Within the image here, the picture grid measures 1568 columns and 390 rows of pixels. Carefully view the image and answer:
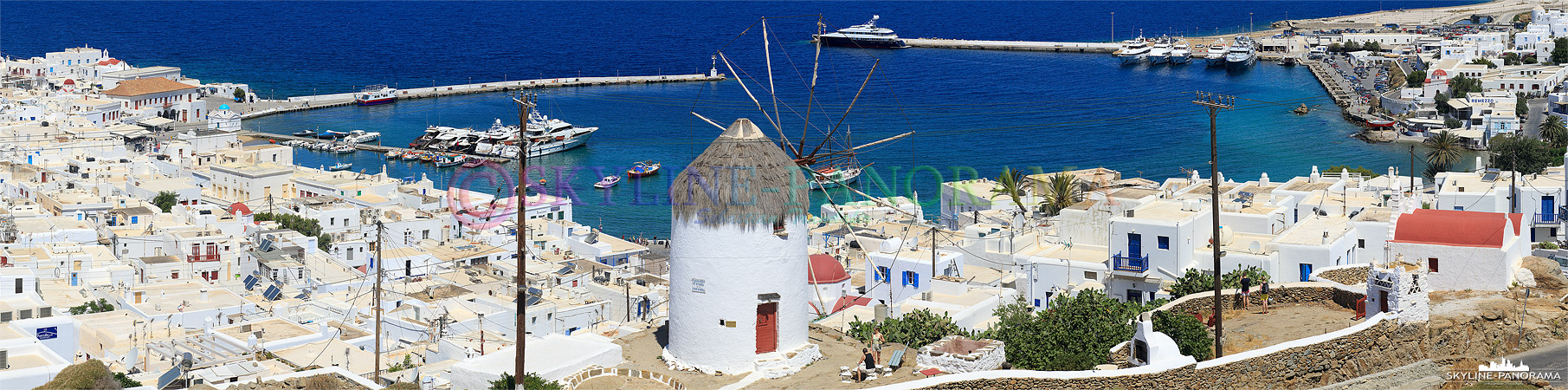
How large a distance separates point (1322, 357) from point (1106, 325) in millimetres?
2615

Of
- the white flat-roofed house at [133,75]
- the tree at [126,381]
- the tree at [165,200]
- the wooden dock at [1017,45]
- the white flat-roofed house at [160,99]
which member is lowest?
the tree at [126,381]

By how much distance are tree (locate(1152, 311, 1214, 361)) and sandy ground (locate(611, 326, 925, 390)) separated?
3.19 metres

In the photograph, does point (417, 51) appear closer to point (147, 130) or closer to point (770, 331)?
point (147, 130)

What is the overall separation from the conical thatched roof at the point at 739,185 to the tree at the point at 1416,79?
105772mm

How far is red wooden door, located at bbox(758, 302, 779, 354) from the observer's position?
61.2 feet

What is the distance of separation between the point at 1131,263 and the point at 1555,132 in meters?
58.5

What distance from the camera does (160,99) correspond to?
380ft

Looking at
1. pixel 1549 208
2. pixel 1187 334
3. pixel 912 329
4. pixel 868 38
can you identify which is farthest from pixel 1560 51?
pixel 1187 334

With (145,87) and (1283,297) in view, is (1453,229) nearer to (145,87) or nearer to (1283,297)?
(1283,297)

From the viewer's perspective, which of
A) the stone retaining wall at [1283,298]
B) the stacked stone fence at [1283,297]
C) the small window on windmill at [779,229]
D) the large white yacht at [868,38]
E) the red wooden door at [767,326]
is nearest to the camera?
the small window on windmill at [779,229]

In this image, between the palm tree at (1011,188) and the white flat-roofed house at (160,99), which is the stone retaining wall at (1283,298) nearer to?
the palm tree at (1011,188)

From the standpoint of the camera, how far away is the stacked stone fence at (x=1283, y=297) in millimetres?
22812

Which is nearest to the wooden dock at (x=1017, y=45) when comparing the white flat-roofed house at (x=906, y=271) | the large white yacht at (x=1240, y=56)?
the large white yacht at (x=1240, y=56)

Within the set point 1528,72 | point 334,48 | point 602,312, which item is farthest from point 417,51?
point 602,312
